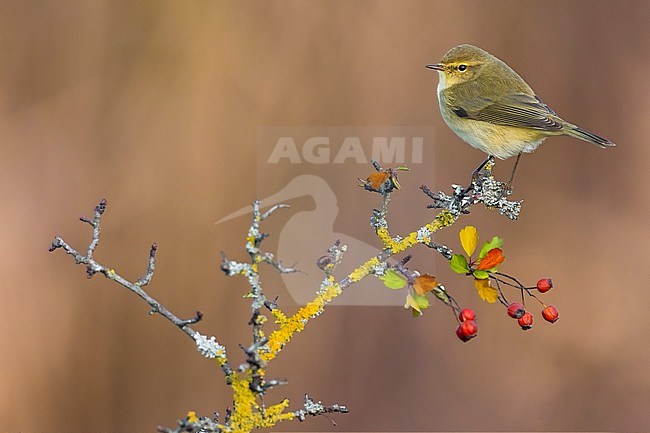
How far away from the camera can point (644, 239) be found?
273cm

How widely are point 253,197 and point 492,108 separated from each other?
117 centimetres

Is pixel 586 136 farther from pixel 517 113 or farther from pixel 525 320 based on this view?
pixel 525 320

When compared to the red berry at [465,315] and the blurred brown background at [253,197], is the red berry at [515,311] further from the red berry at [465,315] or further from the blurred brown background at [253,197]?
the blurred brown background at [253,197]

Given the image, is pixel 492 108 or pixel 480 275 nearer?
pixel 480 275

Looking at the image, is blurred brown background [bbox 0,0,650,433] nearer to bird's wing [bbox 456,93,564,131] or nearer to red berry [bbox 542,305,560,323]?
bird's wing [bbox 456,93,564,131]

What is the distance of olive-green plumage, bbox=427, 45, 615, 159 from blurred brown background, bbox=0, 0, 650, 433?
0.93 meters

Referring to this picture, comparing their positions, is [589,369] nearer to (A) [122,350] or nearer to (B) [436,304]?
(B) [436,304]

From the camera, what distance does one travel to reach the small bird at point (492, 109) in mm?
1635

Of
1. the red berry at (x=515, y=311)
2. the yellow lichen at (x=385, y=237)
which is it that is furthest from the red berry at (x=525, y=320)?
the yellow lichen at (x=385, y=237)

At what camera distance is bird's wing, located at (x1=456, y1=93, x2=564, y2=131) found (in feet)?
5.35

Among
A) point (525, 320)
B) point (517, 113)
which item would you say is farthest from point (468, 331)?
point (517, 113)

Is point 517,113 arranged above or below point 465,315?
above

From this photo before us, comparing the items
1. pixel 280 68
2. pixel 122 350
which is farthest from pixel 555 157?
pixel 122 350

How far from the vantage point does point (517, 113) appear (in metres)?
1.64
